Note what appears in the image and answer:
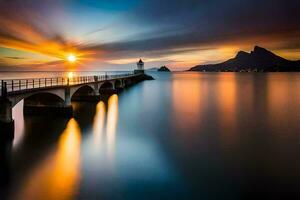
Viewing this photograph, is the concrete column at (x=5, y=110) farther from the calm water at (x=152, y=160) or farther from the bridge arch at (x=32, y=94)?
the calm water at (x=152, y=160)

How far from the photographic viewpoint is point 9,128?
1747 cm

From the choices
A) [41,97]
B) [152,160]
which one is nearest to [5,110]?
[41,97]

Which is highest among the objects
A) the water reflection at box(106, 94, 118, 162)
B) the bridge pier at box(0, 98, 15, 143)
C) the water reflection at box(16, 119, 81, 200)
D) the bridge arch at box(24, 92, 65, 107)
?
the bridge arch at box(24, 92, 65, 107)

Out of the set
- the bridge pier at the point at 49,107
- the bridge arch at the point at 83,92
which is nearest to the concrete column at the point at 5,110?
the bridge pier at the point at 49,107

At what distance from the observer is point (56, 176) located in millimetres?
11883

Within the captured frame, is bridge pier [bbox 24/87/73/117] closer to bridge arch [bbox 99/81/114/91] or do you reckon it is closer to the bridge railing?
the bridge railing

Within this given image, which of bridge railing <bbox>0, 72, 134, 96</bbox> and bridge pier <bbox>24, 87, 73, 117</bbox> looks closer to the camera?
bridge railing <bbox>0, 72, 134, 96</bbox>

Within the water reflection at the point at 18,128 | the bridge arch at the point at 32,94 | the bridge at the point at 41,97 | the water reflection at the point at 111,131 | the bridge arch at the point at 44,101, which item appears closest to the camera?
the water reflection at the point at 111,131

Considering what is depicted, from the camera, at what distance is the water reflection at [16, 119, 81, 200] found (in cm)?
1010

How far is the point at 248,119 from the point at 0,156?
24291mm

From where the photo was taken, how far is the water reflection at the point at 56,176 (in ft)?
33.1

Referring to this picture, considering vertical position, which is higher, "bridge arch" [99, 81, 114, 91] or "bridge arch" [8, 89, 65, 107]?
"bridge arch" [99, 81, 114, 91]

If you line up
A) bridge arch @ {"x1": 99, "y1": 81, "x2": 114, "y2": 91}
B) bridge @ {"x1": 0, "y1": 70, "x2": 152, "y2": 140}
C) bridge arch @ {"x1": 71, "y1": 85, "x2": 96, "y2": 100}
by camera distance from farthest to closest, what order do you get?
bridge arch @ {"x1": 99, "y1": 81, "x2": 114, "y2": 91} → bridge arch @ {"x1": 71, "y1": 85, "x2": 96, "y2": 100} → bridge @ {"x1": 0, "y1": 70, "x2": 152, "y2": 140}

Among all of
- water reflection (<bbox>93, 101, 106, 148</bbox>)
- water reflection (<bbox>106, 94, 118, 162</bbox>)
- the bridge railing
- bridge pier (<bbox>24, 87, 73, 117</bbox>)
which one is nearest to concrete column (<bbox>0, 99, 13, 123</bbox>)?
the bridge railing
